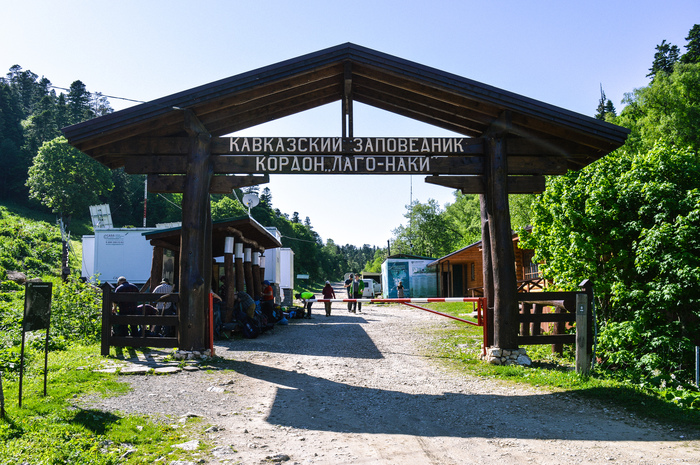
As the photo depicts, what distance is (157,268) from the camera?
1563 cm

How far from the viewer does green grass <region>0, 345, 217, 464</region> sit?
4.48 meters

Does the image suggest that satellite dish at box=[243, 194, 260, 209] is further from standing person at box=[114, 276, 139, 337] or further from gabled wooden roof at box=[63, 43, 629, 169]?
gabled wooden roof at box=[63, 43, 629, 169]

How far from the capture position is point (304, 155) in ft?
32.4

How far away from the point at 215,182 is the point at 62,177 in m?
42.5

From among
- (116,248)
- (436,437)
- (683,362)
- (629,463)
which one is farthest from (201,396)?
(116,248)

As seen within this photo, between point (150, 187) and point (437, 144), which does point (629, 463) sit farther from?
point (150, 187)

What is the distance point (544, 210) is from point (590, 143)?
2169mm

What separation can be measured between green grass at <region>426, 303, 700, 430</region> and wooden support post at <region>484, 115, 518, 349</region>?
714 mm

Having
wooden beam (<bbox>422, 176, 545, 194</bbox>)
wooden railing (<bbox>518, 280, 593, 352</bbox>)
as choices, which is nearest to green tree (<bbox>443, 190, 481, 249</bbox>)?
wooden beam (<bbox>422, 176, 545, 194</bbox>)

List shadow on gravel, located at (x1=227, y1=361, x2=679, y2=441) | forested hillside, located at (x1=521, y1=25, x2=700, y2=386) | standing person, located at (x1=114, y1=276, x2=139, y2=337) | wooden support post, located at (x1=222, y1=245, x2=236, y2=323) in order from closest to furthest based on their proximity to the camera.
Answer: shadow on gravel, located at (x1=227, y1=361, x2=679, y2=441) → forested hillside, located at (x1=521, y1=25, x2=700, y2=386) → standing person, located at (x1=114, y1=276, x2=139, y2=337) → wooden support post, located at (x1=222, y1=245, x2=236, y2=323)

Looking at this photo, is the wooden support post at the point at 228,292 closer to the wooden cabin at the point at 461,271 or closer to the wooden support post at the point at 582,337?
the wooden support post at the point at 582,337

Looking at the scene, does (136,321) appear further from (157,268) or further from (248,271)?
(248,271)

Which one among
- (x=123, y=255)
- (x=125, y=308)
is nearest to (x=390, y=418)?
(x=125, y=308)

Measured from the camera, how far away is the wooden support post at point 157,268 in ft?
50.4
